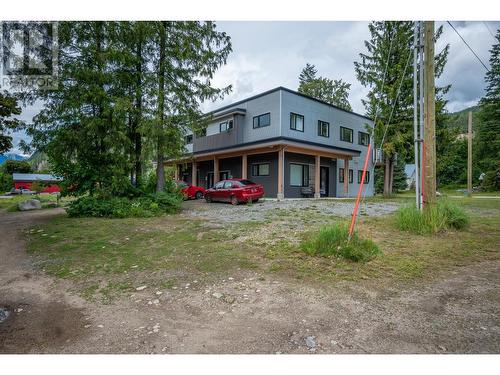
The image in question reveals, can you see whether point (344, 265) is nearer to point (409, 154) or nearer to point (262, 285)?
point (262, 285)

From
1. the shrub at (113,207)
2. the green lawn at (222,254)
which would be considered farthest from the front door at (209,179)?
the green lawn at (222,254)

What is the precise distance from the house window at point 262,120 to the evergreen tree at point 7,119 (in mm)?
13193

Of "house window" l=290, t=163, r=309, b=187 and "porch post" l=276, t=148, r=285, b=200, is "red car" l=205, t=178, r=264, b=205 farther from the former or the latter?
"house window" l=290, t=163, r=309, b=187

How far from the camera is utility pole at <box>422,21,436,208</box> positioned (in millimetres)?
6875

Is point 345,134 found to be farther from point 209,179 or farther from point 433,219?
point 433,219

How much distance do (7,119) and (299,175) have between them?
16460 mm

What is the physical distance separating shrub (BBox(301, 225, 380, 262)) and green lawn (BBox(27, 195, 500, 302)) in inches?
5.7

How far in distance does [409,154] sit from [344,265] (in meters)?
16.9

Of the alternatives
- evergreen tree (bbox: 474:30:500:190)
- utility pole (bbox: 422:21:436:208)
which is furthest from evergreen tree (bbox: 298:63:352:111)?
utility pole (bbox: 422:21:436:208)

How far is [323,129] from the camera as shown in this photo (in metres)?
21.4

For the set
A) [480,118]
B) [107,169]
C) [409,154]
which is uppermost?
[480,118]

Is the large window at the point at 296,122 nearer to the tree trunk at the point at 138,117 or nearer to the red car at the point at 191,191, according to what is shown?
the red car at the point at 191,191

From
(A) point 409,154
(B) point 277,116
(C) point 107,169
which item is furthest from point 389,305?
(A) point 409,154

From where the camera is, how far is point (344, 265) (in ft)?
14.4
